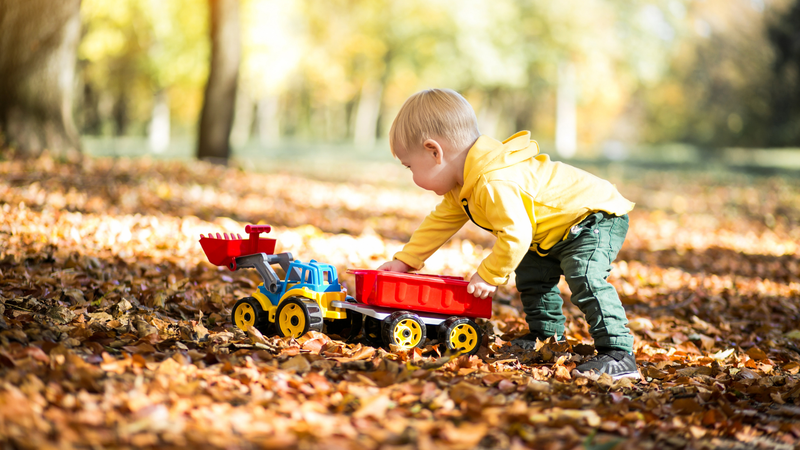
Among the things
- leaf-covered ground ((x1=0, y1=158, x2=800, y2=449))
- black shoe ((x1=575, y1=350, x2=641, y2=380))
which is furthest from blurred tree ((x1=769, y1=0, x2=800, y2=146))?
black shoe ((x1=575, y1=350, x2=641, y2=380))

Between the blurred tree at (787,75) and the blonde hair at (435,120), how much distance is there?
2772 cm

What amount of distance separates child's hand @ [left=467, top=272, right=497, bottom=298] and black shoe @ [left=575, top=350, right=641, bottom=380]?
1.82 feet

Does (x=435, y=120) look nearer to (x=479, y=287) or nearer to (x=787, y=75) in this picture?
(x=479, y=287)

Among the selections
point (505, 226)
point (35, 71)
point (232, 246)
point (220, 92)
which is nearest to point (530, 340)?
point (505, 226)

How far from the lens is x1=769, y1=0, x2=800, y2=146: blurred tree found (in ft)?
86.4

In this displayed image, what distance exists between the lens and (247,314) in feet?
11.1

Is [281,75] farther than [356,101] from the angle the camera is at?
No

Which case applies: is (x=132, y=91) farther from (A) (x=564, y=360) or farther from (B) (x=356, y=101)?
(A) (x=564, y=360)

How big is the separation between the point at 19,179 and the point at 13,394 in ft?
18.3

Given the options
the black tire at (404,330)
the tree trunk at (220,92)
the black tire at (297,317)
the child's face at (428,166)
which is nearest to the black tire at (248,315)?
the black tire at (297,317)

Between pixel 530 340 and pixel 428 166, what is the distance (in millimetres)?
1145

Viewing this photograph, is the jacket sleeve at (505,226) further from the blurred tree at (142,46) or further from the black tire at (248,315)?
the blurred tree at (142,46)

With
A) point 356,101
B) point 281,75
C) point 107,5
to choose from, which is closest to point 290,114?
point 356,101

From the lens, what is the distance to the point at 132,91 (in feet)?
110
